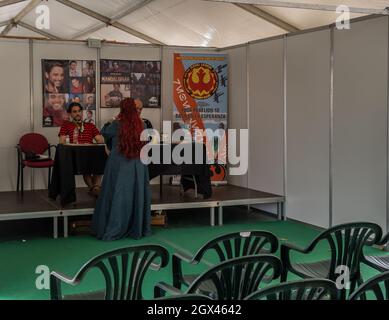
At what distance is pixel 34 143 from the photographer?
8320 millimetres

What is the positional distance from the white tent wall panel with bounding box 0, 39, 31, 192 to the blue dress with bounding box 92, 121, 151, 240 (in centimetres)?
266

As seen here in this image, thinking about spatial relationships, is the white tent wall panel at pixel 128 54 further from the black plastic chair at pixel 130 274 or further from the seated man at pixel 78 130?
the black plastic chair at pixel 130 274

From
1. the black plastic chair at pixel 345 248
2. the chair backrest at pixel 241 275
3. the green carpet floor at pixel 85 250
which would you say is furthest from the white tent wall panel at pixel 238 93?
the chair backrest at pixel 241 275

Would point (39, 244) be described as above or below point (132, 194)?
below

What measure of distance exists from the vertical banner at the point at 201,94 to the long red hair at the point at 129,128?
2819mm

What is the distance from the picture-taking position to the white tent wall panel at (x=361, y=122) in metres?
6.08

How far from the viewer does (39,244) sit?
6281mm

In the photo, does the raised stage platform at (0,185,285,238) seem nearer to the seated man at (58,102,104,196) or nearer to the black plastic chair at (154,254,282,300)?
the seated man at (58,102,104,196)

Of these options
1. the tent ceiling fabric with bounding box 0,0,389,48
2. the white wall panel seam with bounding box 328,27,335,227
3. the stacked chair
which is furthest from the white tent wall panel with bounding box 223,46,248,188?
the stacked chair

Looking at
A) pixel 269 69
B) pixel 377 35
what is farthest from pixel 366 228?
pixel 269 69

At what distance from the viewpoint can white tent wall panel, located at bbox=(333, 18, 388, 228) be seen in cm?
608

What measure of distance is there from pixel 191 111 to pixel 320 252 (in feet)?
12.6

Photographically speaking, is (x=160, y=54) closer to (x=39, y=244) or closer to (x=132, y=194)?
(x=132, y=194)
